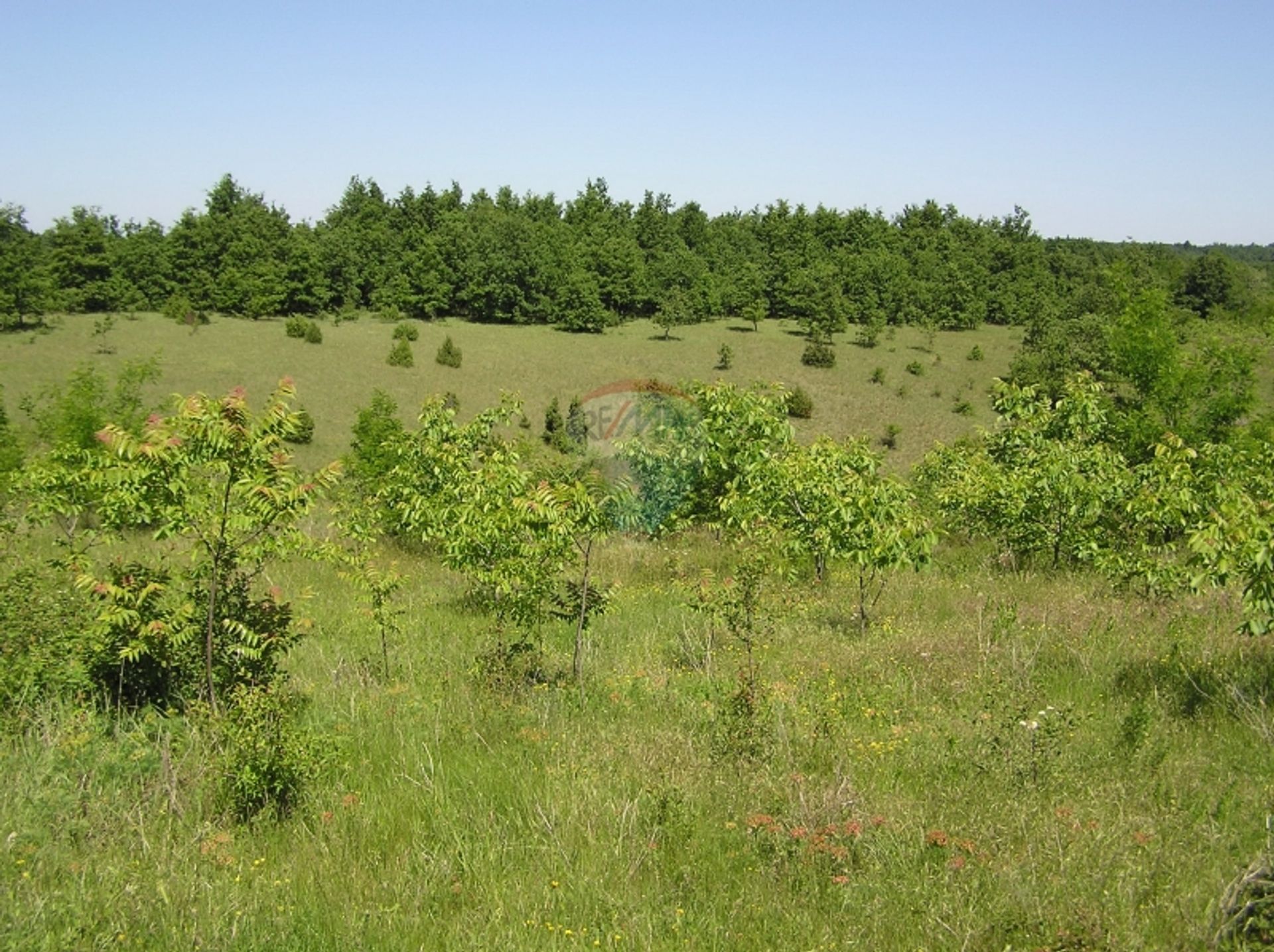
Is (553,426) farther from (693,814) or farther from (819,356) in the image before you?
(693,814)

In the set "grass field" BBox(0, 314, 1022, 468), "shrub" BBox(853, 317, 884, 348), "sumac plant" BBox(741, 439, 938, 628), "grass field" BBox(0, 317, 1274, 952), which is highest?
"shrub" BBox(853, 317, 884, 348)

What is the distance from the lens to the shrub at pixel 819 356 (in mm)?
55656

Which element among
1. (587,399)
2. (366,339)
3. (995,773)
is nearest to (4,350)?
(366,339)

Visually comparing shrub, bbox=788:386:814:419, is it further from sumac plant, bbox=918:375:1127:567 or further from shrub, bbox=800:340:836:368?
sumac plant, bbox=918:375:1127:567

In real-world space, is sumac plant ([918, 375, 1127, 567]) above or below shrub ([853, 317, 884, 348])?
below

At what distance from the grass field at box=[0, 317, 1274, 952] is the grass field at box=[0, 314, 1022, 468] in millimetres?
31367

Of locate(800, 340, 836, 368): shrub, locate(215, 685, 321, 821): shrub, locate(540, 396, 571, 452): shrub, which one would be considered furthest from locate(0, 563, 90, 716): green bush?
locate(800, 340, 836, 368): shrub

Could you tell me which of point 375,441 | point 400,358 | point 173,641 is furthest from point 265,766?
point 400,358

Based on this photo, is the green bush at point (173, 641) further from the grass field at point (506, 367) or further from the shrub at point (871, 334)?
the shrub at point (871, 334)

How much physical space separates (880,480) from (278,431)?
6554 mm

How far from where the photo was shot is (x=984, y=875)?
425 cm

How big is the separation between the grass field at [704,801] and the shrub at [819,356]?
47.3 metres

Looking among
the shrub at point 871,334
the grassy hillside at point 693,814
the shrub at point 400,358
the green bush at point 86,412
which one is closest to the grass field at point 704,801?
the grassy hillside at point 693,814

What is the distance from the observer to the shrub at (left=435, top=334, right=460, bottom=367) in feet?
167
